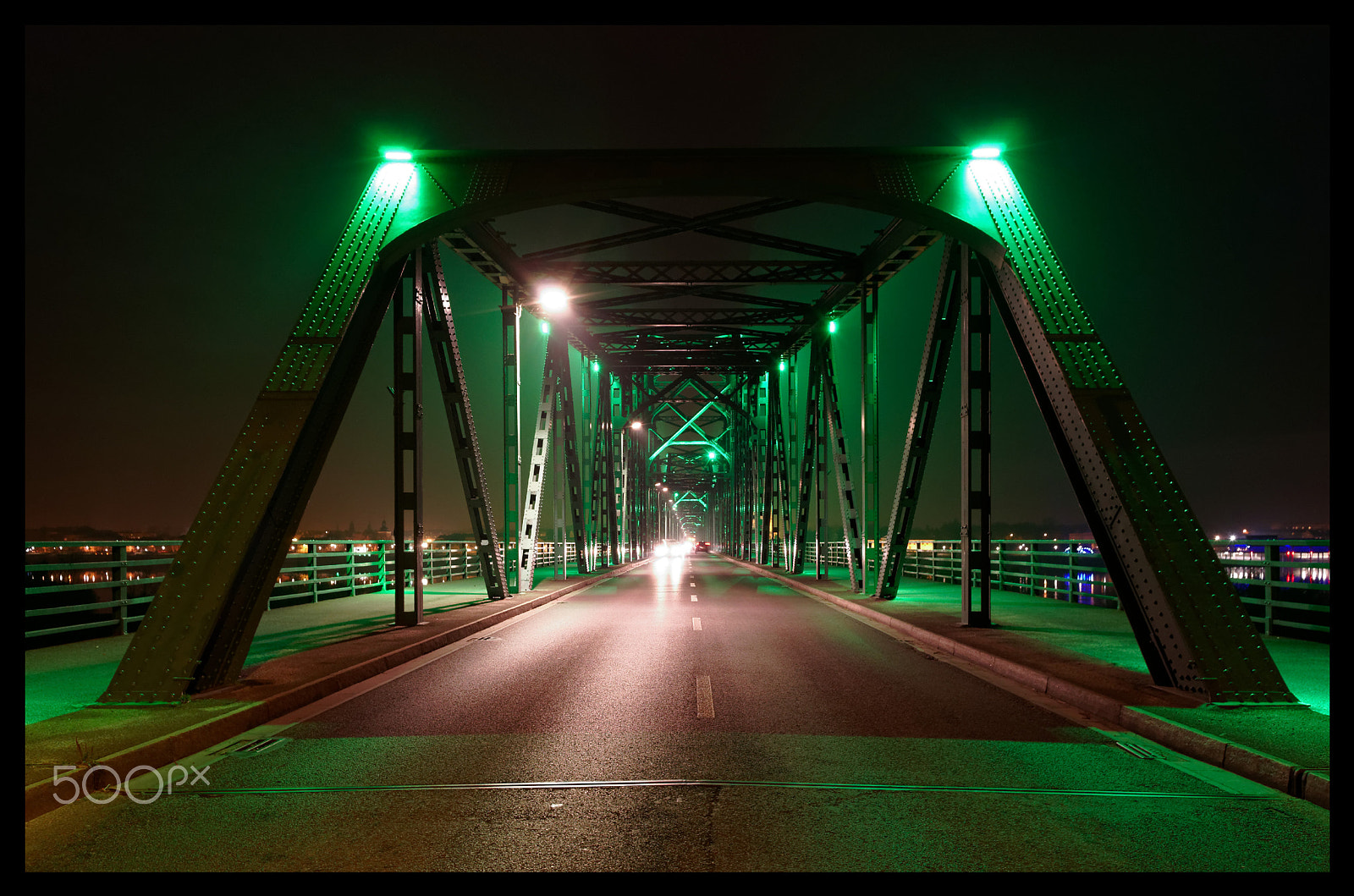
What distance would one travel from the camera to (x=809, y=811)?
466 cm

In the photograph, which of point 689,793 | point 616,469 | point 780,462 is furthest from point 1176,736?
point 616,469

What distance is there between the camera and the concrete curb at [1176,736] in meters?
5.04

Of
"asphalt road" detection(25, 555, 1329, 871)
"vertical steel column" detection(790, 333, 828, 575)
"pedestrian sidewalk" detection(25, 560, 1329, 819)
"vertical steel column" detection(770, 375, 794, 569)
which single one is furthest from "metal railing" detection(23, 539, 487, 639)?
"vertical steel column" detection(770, 375, 794, 569)

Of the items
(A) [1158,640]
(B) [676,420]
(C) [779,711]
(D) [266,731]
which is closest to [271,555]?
(D) [266,731]

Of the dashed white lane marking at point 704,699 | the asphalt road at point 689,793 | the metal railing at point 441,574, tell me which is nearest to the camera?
the asphalt road at point 689,793

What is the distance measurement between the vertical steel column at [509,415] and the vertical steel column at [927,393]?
8570 mm

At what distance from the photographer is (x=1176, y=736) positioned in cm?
626

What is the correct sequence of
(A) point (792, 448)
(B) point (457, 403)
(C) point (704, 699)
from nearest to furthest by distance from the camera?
(C) point (704, 699) < (B) point (457, 403) < (A) point (792, 448)

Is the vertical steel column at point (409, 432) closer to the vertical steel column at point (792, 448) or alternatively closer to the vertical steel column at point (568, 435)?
the vertical steel column at point (568, 435)

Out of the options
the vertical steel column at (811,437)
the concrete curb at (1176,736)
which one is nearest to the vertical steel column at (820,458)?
the vertical steel column at (811,437)

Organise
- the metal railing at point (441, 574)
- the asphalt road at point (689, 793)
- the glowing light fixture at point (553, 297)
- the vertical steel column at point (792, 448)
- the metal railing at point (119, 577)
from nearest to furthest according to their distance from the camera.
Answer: the asphalt road at point (689, 793)
the metal railing at point (119, 577)
the metal railing at point (441, 574)
the glowing light fixture at point (553, 297)
the vertical steel column at point (792, 448)

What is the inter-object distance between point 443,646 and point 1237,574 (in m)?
13.7

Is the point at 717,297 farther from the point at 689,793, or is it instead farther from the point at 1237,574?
the point at 689,793

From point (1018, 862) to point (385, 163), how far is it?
11436 mm
